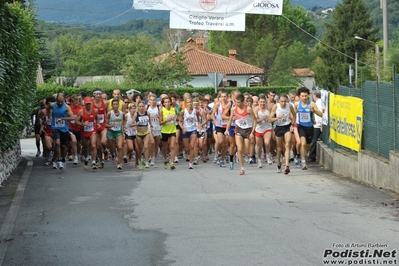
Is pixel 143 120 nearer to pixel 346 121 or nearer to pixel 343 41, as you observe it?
pixel 346 121

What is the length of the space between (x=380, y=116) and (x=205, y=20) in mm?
9199

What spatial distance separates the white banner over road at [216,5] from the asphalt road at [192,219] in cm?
700

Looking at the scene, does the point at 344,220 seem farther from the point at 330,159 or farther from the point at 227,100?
the point at 227,100

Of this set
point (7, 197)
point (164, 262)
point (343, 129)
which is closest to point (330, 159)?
point (343, 129)

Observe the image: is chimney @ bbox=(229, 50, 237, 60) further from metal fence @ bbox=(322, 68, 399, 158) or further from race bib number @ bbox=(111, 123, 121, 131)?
metal fence @ bbox=(322, 68, 399, 158)

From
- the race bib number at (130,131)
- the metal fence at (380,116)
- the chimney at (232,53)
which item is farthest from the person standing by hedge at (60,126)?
the chimney at (232,53)

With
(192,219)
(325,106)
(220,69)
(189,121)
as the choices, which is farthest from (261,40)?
(192,219)

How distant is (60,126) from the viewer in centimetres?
2028

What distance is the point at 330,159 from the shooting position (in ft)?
64.0

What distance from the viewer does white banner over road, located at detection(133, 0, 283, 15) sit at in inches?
925

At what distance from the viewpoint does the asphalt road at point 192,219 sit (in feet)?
29.9

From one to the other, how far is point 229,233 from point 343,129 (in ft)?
30.7

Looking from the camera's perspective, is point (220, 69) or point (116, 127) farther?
point (220, 69)

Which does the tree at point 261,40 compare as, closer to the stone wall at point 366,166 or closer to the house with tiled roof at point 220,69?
the house with tiled roof at point 220,69
